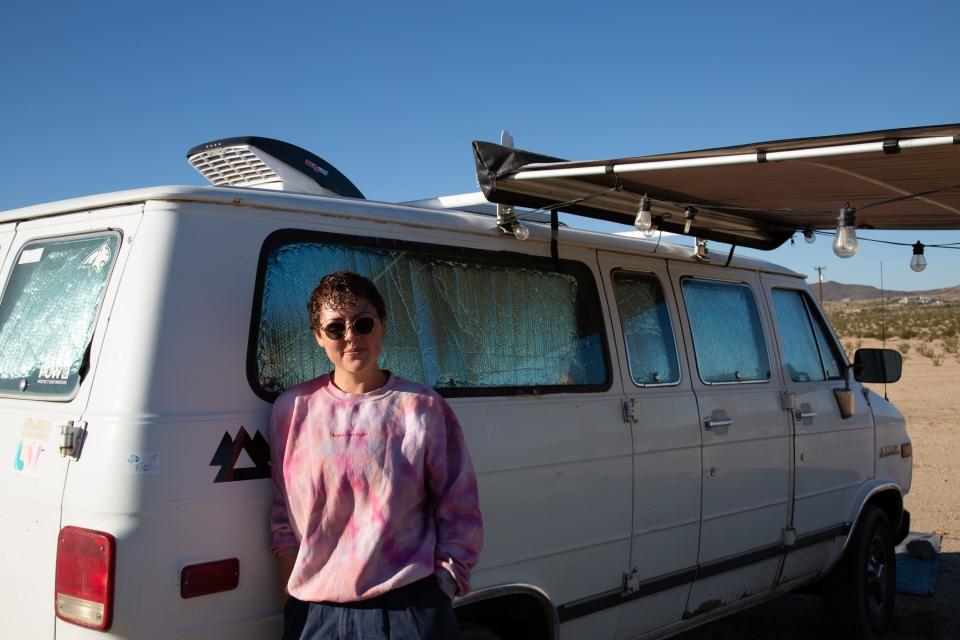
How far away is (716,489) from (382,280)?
6.69 feet

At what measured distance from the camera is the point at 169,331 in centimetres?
264

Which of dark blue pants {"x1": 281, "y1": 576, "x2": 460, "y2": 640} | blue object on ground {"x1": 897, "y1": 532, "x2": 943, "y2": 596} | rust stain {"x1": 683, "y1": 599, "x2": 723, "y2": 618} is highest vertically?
dark blue pants {"x1": 281, "y1": 576, "x2": 460, "y2": 640}

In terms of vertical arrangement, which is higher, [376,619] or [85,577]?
[85,577]

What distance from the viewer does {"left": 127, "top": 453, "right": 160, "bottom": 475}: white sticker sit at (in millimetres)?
2479

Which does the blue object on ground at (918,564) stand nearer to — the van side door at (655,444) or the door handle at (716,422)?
the door handle at (716,422)

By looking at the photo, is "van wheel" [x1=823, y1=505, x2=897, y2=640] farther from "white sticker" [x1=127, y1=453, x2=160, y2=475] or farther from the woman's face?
"white sticker" [x1=127, y1=453, x2=160, y2=475]

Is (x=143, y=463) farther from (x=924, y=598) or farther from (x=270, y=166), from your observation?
(x=924, y=598)

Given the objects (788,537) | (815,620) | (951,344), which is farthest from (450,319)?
(951,344)

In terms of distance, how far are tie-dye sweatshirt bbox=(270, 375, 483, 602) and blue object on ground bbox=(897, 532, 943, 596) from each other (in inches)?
192

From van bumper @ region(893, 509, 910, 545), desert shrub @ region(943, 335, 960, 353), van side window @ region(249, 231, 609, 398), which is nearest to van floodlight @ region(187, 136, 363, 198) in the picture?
van side window @ region(249, 231, 609, 398)

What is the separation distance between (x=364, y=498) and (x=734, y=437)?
8.07 ft

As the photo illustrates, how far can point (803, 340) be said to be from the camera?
5.53m

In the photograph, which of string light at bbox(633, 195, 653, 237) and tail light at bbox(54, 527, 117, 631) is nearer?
tail light at bbox(54, 527, 117, 631)

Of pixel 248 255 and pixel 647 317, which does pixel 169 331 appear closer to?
pixel 248 255
